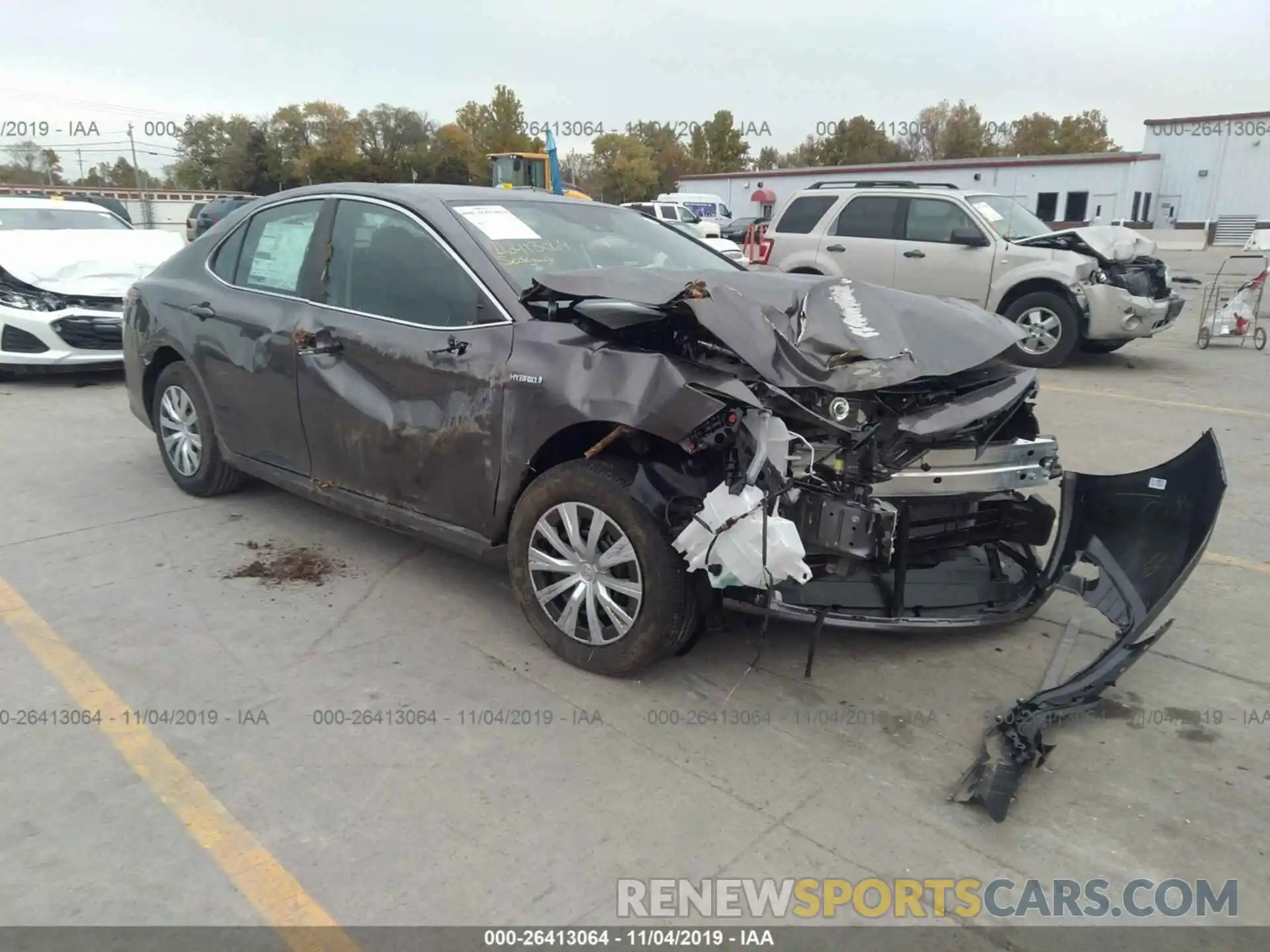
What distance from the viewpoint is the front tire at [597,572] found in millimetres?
3197

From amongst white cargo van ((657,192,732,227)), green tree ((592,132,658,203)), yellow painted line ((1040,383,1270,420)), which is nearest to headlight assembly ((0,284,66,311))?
yellow painted line ((1040,383,1270,420))

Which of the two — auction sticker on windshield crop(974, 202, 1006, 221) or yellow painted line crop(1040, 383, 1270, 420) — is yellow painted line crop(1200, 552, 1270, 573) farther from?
auction sticker on windshield crop(974, 202, 1006, 221)

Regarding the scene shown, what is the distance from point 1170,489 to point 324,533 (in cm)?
397

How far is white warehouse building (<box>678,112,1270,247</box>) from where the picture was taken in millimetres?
39062

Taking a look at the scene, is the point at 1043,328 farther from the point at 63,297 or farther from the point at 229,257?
the point at 63,297

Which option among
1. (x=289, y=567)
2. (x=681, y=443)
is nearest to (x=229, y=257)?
(x=289, y=567)

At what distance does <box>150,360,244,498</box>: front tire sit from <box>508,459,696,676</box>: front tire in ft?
7.90

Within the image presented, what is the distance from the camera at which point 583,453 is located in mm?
3512

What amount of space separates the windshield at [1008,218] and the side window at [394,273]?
319 inches

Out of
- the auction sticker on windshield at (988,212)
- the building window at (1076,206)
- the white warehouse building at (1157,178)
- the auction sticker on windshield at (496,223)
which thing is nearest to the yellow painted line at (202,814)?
the auction sticker on windshield at (496,223)

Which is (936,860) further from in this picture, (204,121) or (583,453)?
(204,121)

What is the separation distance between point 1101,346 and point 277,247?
8.96 meters

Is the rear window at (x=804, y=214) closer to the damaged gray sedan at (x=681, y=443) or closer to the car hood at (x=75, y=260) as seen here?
the car hood at (x=75, y=260)

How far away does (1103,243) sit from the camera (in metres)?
9.80
